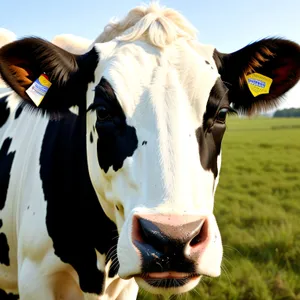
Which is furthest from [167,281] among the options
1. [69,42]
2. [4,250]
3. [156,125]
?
[69,42]

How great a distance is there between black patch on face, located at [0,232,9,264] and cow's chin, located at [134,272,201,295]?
5.76ft

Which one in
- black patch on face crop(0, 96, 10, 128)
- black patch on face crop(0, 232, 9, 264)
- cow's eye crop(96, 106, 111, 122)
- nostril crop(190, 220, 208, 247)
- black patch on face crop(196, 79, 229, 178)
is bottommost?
black patch on face crop(0, 232, 9, 264)

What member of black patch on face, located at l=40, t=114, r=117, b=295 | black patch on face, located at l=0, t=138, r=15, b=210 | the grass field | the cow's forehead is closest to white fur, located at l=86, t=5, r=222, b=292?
the cow's forehead

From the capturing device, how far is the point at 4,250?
3.15m

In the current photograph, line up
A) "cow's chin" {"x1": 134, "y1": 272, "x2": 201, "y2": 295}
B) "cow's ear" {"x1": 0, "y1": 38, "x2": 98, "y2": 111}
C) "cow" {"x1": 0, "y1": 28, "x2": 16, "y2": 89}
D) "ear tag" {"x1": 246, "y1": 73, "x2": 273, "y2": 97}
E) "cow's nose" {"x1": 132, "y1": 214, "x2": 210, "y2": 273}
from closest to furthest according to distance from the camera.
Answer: "cow's nose" {"x1": 132, "y1": 214, "x2": 210, "y2": 273} < "cow's chin" {"x1": 134, "y1": 272, "x2": 201, "y2": 295} < "cow's ear" {"x1": 0, "y1": 38, "x2": 98, "y2": 111} < "ear tag" {"x1": 246, "y1": 73, "x2": 273, "y2": 97} < "cow" {"x1": 0, "y1": 28, "x2": 16, "y2": 89}

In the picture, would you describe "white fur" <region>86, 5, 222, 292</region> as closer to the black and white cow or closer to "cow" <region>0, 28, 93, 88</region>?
the black and white cow

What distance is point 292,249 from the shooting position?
506 centimetres

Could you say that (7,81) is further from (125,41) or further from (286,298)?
(286,298)

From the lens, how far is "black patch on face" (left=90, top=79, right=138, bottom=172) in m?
1.94

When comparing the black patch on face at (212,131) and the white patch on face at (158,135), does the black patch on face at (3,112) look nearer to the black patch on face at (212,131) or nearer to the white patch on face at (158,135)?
the white patch on face at (158,135)

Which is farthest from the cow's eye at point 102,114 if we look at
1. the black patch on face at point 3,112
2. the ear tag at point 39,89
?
the black patch on face at point 3,112

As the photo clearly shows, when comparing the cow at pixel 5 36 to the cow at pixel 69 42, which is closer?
the cow at pixel 69 42

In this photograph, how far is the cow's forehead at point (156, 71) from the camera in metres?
1.97

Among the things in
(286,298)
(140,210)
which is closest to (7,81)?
(140,210)
